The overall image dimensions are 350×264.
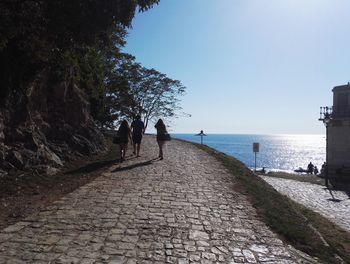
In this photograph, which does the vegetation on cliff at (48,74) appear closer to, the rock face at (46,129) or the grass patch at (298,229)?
the rock face at (46,129)

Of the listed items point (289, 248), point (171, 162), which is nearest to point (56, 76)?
point (171, 162)

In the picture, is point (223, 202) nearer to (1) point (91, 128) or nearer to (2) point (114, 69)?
(1) point (91, 128)

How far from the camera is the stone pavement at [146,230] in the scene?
4977 mm

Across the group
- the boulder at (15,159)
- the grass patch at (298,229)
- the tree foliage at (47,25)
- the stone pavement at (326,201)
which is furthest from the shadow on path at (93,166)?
the stone pavement at (326,201)

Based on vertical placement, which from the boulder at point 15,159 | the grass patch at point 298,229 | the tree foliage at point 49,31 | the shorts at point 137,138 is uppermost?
the tree foliage at point 49,31

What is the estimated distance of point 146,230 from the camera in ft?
19.7

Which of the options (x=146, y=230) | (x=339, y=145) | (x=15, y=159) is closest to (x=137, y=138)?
(x=15, y=159)

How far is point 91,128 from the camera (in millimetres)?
16312

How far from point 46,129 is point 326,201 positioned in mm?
14647

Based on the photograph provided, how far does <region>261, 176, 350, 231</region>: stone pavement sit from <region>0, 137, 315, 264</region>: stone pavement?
23.8 feet

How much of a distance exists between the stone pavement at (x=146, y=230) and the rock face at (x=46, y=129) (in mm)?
2434

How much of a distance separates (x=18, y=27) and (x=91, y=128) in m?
9.16

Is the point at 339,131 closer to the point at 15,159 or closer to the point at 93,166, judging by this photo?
the point at 93,166

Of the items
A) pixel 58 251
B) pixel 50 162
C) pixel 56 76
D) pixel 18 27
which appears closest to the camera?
pixel 58 251
